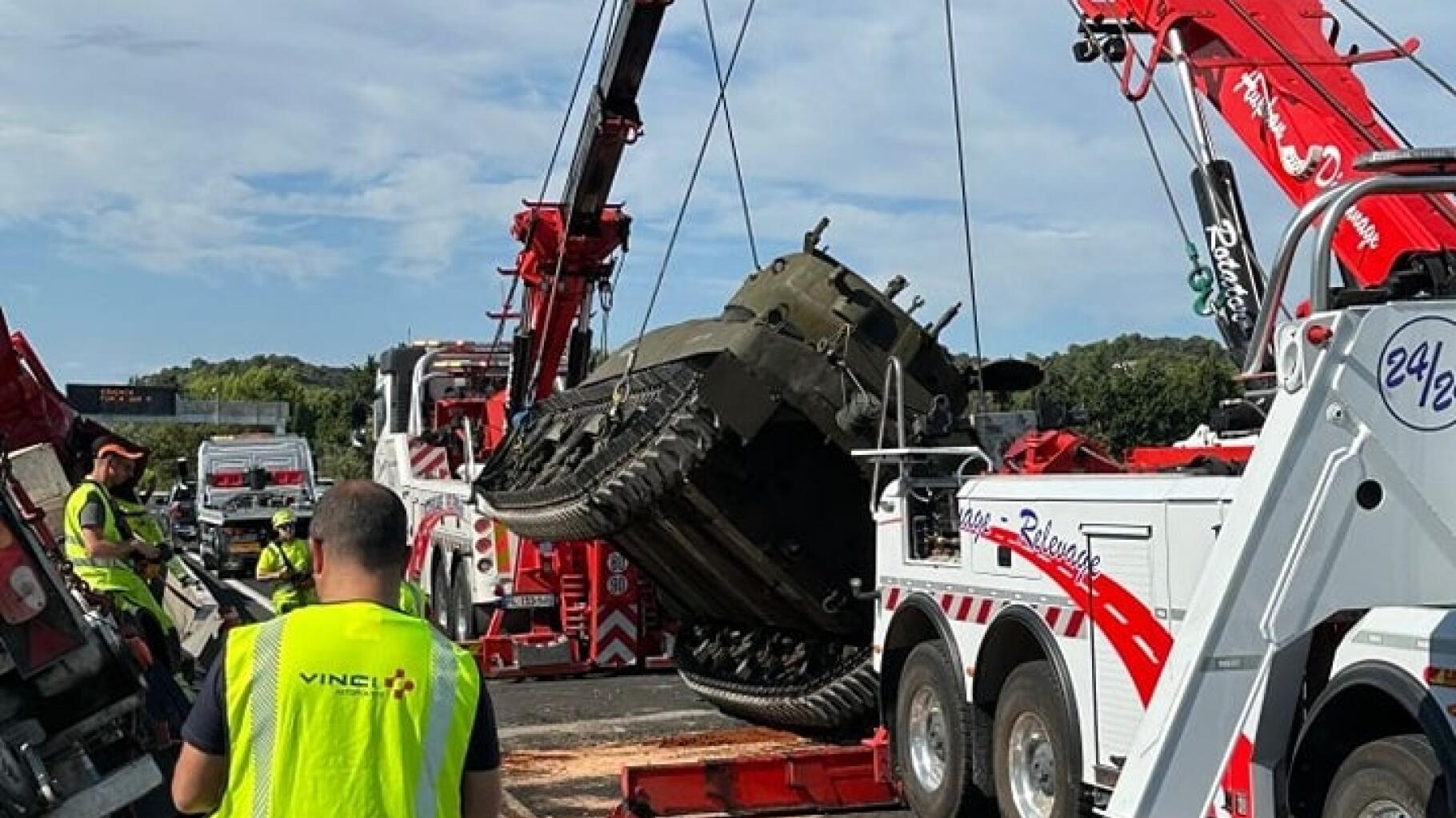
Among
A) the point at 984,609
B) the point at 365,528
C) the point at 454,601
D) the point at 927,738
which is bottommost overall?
the point at 927,738

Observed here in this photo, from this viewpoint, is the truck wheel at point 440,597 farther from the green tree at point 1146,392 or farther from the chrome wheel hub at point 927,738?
the chrome wheel hub at point 927,738

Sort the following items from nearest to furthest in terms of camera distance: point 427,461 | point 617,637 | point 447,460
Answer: point 617,637
point 447,460
point 427,461

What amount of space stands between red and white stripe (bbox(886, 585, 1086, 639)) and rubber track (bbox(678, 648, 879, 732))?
3.20 ft

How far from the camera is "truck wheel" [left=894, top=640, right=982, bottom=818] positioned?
7.76 m

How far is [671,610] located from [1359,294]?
814 centimetres

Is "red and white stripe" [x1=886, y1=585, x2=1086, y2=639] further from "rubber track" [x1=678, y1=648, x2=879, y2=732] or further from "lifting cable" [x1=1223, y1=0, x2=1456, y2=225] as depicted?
"lifting cable" [x1=1223, y1=0, x2=1456, y2=225]

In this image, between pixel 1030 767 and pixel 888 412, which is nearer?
pixel 1030 767

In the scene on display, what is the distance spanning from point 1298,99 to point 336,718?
7.22 metres

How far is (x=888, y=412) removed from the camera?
920 centimetres

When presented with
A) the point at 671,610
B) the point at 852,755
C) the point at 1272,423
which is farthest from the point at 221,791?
the point at 671,610

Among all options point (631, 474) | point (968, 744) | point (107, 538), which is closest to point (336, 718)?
point (968, 744)

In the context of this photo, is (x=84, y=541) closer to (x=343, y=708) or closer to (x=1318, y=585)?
(x=1318, y=585)

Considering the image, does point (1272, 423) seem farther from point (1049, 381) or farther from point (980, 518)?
point (1049, 381)

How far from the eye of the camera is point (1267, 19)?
9.17 meters
